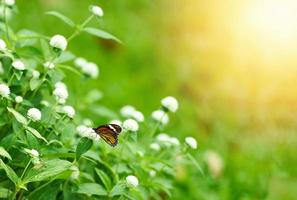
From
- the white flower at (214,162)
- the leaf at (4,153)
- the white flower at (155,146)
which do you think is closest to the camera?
the leaf at (4,153)

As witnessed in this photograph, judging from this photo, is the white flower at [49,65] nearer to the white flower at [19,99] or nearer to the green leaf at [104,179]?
the white flower at [19,99]

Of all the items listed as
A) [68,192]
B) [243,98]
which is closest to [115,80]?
[243,98]

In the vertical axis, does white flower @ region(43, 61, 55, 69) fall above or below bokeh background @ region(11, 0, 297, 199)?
below

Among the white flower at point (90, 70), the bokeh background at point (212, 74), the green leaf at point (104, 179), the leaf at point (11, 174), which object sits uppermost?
the bokeh background at point (212, 74)

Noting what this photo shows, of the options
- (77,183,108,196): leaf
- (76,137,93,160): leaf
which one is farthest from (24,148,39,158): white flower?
(77,183,108,196): leaf

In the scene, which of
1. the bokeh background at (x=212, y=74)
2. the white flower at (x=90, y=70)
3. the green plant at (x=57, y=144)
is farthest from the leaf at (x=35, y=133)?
the bokeh background at (x=212, y=74)

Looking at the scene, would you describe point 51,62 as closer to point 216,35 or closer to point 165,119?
point 165,119

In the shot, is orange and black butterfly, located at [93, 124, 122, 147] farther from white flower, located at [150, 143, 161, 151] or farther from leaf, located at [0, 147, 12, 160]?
white flower, located at [150, 143, 161, 151]

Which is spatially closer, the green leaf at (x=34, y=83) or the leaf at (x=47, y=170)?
the leaf at (x=47, y=170)
